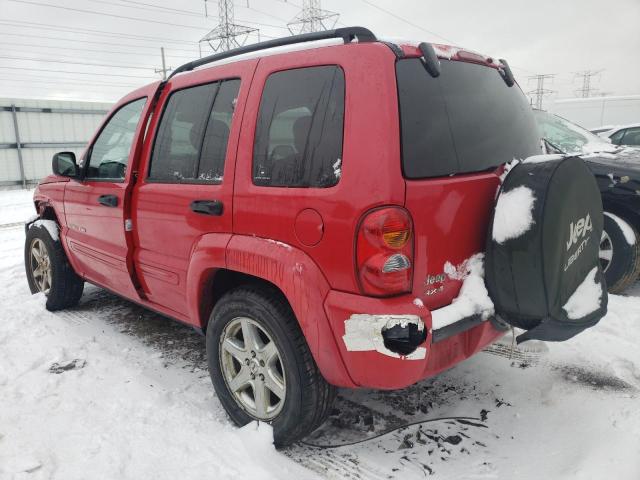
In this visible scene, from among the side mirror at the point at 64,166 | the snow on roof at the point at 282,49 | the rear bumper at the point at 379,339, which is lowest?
the rear bumper at the point at 379,339

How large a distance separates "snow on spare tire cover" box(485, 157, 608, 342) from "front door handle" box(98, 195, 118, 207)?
2361mm

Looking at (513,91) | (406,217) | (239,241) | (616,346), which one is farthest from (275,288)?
(616,346)

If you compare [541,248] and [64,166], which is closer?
[541,248]

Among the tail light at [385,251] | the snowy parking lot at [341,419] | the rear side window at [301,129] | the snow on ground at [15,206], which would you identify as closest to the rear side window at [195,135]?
the rear side window at [301,129]

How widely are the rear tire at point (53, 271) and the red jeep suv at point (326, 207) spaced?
1.69 m

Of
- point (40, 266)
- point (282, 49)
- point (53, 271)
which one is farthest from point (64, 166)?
point (282, 49)

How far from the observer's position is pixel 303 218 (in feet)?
6.52

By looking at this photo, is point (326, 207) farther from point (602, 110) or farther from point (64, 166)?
point (602, 110)

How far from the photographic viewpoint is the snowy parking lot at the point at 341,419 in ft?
7.03

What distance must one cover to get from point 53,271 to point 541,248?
3915 mm

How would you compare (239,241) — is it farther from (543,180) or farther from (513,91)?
(513,91)

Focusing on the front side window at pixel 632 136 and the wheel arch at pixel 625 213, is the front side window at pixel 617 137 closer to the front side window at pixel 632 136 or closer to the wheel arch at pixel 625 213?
the front side window at pixel 632 136

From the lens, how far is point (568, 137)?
5074 mm

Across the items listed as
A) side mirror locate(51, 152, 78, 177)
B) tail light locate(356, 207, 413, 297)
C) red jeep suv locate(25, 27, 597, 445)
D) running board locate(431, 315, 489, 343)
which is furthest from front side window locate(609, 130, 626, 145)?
side mirror locate(51, 152, 78, 177)
